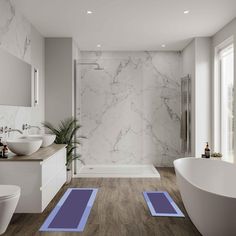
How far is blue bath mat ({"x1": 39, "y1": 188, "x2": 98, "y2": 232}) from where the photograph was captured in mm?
2988

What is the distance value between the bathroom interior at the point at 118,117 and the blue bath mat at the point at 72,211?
15 mm

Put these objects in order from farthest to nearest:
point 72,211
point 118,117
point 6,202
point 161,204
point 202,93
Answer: point 118,117
point 202,93
point 161,204
point 72,211
point 6,202

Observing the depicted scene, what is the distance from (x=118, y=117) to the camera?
6.26m

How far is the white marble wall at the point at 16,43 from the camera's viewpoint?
3443 millimetres

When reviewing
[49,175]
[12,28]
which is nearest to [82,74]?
[12,28]

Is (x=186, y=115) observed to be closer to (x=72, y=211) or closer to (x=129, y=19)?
(x=129, y=19)

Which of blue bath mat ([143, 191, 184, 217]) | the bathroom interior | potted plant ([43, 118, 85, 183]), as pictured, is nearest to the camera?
the bathroom interior

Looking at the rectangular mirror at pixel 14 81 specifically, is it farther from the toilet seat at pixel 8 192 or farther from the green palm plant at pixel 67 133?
the toilet seat at pixel 8 192

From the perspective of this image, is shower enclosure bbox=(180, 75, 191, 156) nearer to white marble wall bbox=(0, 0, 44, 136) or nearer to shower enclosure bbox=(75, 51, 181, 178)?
shower enclosure bbox=(75, 51, 181, 178)

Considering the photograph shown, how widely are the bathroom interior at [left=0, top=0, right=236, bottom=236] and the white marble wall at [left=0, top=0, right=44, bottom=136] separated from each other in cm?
2

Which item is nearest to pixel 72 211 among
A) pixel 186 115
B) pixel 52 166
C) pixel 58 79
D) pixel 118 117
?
pixel 52 166

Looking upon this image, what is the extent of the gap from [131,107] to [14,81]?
121 inches

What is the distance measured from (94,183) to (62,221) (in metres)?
1.74

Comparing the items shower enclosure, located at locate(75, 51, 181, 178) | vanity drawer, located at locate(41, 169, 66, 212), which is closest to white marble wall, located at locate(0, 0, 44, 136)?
vanity drawer, located at locate(41, 169, 66, 212)
